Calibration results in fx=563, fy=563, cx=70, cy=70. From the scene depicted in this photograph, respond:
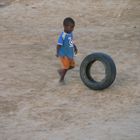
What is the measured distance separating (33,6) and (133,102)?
10.9 m

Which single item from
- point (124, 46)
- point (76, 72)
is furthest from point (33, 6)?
point (76, 72)

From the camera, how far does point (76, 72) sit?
11547 millimetres

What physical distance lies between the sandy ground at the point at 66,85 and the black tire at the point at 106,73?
130 millimetres

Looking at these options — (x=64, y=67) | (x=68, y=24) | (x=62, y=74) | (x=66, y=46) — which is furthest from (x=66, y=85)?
(x=68, y=24)

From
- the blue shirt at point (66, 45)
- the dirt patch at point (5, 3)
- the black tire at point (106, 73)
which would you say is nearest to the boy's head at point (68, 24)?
the blue shirt at point (66, 45)

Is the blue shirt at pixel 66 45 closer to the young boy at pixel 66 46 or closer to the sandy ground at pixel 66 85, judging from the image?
the young boy at pixel 66 46

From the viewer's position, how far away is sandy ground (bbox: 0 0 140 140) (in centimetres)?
848

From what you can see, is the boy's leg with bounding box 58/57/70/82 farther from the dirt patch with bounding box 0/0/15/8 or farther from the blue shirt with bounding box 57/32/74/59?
the dirt patch with bounding box 0/0/15/8

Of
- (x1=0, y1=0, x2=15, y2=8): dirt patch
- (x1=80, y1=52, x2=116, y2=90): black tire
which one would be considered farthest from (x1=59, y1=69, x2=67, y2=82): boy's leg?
(x1=0, y1=0, x2=15, y2=8): dirt patch

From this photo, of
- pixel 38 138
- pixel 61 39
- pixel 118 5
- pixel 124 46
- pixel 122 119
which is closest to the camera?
pixel 38 138

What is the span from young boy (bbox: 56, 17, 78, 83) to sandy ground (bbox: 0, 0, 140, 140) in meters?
0.38

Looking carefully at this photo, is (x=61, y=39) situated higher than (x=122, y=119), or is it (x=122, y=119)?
(x=61, y=39)

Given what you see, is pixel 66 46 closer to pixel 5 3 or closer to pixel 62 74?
pixel 62 74

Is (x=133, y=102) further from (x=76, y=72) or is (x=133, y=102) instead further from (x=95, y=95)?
(x=76, y=72)
